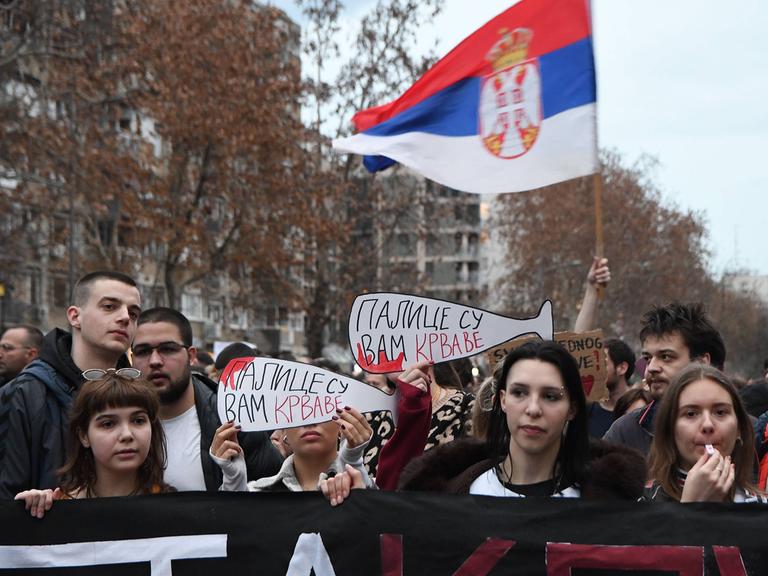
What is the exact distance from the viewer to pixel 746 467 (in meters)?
4.35

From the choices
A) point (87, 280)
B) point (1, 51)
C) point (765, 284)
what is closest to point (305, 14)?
point (1, 51)

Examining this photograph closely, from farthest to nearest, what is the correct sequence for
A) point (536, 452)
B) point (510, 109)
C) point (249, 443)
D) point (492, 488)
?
point (510, 109)
point (249, 443)
point (492, 488)
point (536, 452)

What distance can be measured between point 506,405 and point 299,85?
21857 millimetres

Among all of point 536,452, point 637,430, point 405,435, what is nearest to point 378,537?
point 405,435

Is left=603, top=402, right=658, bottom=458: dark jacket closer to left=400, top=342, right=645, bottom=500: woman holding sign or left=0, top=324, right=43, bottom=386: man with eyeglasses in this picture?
left=400, top=342, right=645, bottom=500: woman holding sign

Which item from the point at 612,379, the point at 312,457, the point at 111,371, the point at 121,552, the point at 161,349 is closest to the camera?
the point at 121,552

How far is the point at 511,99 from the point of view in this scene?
7.50 meters

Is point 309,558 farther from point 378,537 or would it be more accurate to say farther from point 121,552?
point 121,552

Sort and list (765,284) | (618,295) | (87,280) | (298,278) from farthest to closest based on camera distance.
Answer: (765,284)
(618,295)
(298,278)
(87,280)

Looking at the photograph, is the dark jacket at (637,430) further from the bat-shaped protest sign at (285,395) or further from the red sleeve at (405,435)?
the bat-shaped protest sign at (285,395)

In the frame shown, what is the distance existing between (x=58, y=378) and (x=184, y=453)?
1.95 ft

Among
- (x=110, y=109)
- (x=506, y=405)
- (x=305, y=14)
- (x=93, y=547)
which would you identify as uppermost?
(x=305, y=14)

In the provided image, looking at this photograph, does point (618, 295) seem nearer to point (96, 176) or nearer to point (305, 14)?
point (305, 14)

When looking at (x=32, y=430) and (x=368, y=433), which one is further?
(x=32, y=430)
